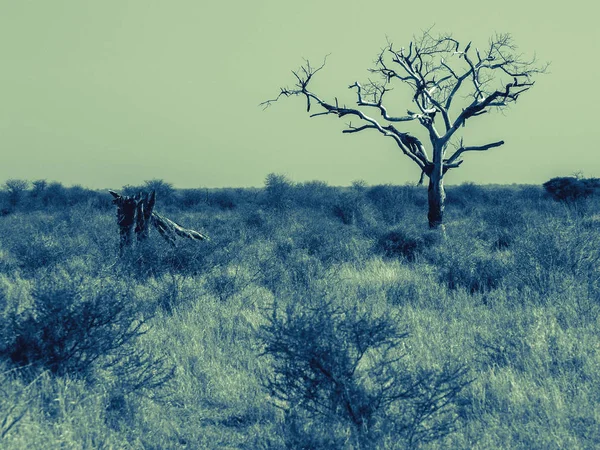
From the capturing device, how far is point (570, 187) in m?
39.4

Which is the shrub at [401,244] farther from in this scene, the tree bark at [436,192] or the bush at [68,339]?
the bush at [68,339]

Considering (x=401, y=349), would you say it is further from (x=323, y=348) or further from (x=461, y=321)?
(x=323, y=348)

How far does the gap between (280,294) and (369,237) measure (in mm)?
7767

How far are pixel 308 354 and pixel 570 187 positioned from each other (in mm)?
38853

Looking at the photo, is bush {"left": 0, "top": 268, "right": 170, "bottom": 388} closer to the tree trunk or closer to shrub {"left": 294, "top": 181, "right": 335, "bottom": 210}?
the tree trunk

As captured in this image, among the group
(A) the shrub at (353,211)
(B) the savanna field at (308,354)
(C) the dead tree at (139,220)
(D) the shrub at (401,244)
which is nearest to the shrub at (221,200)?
(A) the shrub at (353,211)

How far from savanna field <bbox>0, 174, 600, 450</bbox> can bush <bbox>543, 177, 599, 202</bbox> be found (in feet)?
101

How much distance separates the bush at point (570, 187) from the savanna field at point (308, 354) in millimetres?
30774

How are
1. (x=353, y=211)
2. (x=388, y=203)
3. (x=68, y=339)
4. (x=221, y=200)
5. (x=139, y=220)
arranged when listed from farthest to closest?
(x=221, y=200)
(x=388, y=203)
(x=353, y=211)
(x=139, y=220)
(x=68, y=339)

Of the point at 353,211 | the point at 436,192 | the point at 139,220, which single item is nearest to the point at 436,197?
the point at 436,192

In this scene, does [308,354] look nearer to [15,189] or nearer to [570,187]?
[570,187]

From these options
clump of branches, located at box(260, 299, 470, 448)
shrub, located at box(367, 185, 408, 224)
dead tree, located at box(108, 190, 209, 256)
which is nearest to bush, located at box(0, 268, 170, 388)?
clump of branches, located at box(260, 299, 470, 448)

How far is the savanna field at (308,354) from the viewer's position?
14.6ft

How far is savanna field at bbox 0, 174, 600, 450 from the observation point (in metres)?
4.46
